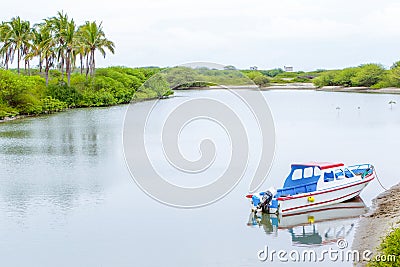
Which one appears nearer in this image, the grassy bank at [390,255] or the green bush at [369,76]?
the grassy bank at [390,255]

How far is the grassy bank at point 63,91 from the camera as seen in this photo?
48.1m

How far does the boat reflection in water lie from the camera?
16.0 meters

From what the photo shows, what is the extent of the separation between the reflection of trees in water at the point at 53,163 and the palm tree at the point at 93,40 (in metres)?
24.0

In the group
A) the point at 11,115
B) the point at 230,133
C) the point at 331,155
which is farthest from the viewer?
the point at 11,115

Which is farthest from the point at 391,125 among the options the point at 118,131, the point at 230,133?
the point at 118,131

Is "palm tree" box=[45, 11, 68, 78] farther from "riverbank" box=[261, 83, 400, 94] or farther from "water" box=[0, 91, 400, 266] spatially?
"riverbank" box=[261, 83, 400, 94]

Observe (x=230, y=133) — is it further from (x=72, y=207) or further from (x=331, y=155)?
(x=72, y=207)

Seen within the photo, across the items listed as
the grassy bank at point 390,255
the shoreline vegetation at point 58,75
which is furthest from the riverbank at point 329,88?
the grassy bank at point 390,255

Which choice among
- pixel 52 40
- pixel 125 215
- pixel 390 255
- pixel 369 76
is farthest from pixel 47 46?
pixel 369 76

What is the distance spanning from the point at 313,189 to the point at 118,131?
71.5 ft

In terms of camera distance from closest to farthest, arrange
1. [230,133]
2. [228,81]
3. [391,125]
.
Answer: [228,81]
[230,133]
[391,125]

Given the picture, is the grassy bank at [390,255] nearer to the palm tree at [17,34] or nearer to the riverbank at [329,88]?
the palm tree at [17,34]

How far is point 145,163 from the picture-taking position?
25906mm

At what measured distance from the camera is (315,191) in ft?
60.3
